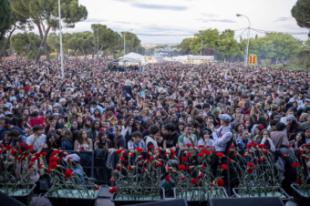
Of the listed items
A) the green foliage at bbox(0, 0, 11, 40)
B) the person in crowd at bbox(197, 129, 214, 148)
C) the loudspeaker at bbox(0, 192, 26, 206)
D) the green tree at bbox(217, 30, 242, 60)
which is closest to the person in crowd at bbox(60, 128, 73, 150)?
the person in crowd at bbox(197, 129, 214, 148)

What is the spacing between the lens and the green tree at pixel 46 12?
3672cm

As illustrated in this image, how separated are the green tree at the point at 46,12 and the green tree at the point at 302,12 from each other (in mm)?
24781

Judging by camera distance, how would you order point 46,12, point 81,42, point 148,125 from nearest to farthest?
point 148,125 < point 46,12 < point 81,42

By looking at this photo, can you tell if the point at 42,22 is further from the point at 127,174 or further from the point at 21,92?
the point at 127,174

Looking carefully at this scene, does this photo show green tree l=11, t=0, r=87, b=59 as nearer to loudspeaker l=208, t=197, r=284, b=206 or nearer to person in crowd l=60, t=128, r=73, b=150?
person in crowd l=60, t=128, r=73, b=150

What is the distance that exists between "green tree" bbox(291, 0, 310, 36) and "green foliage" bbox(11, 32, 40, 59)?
2871cm

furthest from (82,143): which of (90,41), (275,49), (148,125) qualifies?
(275,49)

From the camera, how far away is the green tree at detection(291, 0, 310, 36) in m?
31.1

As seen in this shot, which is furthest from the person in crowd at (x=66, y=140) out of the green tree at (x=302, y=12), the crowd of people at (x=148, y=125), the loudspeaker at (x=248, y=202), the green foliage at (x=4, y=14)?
the green tree at (x=302, y=12)

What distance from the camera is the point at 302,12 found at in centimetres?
3184

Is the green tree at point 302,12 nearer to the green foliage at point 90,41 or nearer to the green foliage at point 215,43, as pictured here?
the green foliage at point 215,43

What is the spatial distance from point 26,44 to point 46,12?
459 centimetres

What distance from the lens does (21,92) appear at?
14.4m

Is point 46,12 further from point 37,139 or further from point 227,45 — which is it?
point 227,45
